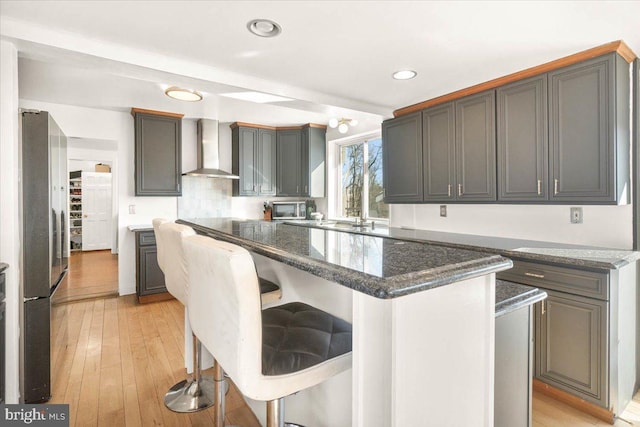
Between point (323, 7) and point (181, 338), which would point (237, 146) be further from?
point (323, 7)

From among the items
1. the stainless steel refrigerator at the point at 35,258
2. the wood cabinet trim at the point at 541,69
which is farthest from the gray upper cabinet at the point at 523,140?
the stainless steel refrigerator at the point at 35,258

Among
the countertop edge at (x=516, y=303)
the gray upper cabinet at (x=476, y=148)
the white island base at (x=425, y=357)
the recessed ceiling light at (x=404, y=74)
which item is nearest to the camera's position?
the white island base at (x=425, y=357)

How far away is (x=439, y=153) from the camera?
123 inches

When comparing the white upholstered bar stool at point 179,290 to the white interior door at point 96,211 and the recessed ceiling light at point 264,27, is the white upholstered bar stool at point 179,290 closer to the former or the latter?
the recessed ceiling light at point 264,27

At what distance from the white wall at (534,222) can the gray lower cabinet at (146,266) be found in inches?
124

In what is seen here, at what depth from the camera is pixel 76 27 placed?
1896 mm

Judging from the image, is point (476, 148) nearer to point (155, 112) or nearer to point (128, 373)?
point (128, 373)

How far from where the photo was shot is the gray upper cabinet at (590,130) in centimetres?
204

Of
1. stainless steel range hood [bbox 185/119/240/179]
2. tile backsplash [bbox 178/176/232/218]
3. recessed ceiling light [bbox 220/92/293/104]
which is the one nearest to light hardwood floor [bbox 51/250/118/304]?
tile backsplash [bbox 178/176/232/218]

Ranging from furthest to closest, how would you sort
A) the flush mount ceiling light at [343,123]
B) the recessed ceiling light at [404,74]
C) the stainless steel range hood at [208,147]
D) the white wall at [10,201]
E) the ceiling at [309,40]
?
the stainless steel range hood at [208,147] → the flush mount ceiling light at [343,123] → the recessed ceiling light at [404,74] → the white wall at [10,201] → the ceiling at [309,40]

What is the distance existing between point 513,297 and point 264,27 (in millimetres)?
1874

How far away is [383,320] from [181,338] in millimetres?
2731

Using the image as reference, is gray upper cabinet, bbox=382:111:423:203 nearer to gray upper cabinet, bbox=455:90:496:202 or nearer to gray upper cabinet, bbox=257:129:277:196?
gray upper cabinet, bbox=455:90:496:202

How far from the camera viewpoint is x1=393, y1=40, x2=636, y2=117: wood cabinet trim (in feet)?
6.75
